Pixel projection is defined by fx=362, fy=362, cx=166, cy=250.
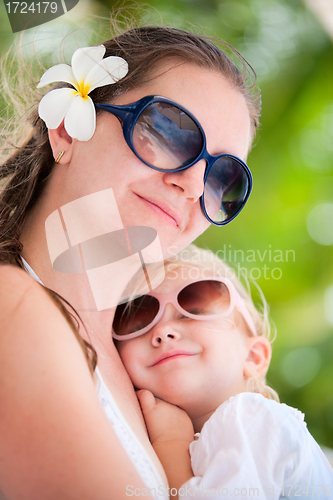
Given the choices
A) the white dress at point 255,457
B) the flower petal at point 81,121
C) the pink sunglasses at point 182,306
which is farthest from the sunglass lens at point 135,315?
the flower petal at point 81,121

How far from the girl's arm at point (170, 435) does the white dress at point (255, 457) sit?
0.8 inches

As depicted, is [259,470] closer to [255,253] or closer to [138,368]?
[138,368]

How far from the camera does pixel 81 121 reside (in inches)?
24.5

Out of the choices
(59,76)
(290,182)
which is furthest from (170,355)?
(290,182)

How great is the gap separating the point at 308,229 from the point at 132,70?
2.25ft

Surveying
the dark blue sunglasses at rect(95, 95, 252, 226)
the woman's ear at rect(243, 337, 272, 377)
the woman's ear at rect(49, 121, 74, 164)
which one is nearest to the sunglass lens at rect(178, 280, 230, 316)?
the woman's ear at rect(243, 337, 272, 377)

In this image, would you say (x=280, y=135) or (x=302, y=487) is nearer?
(x=302, y=487)

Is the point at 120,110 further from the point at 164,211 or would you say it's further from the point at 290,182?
the point at 290,182

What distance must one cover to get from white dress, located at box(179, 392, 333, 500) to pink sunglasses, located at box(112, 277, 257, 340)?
194 mm

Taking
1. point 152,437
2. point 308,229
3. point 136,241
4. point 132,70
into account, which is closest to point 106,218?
point 136,241

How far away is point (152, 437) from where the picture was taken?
635mm

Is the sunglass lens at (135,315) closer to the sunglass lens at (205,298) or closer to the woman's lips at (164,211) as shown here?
the sunglass lens at (205,298)

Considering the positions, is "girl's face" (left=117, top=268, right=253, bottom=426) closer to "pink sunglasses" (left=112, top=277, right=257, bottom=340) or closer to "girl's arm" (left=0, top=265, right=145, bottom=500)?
"pink sunglasses" (left=112, top=277, right=257, bottom=340)

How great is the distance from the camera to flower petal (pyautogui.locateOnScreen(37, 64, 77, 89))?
64 centimetres
